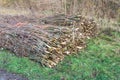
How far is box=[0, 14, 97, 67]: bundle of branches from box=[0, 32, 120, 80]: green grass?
0.18 metres

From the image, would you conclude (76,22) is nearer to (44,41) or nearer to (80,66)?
(44,41)

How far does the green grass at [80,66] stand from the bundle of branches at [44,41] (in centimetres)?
18

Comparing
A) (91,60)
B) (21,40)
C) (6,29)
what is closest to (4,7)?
(6,29)

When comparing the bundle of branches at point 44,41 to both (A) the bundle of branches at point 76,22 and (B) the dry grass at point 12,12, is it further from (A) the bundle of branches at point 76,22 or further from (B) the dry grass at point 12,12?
(B) the dry grass at point 12,12

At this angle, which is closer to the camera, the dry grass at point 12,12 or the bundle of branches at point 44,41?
the bundle of branches at point 44,41

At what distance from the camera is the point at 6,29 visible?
350 inches

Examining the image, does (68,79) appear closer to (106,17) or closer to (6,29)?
(6,29)

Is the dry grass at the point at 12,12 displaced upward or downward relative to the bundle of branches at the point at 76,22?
downward

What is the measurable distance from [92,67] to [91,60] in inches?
15.1

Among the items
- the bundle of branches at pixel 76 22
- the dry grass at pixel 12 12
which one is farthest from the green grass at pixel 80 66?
the dry grass at pixel 12 12

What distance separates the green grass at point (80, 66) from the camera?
7.08 m

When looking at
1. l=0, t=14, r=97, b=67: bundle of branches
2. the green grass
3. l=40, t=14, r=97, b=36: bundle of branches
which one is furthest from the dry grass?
the green grass

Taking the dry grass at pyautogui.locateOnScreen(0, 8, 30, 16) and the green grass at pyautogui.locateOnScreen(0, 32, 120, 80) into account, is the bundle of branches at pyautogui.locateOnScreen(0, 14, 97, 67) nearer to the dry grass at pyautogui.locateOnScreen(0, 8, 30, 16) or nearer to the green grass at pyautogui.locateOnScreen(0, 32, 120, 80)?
the green grass at pyautogui.locateOnScreen(0, 32, 120, 80)

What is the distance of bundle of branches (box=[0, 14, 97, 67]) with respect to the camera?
767 centimetres
